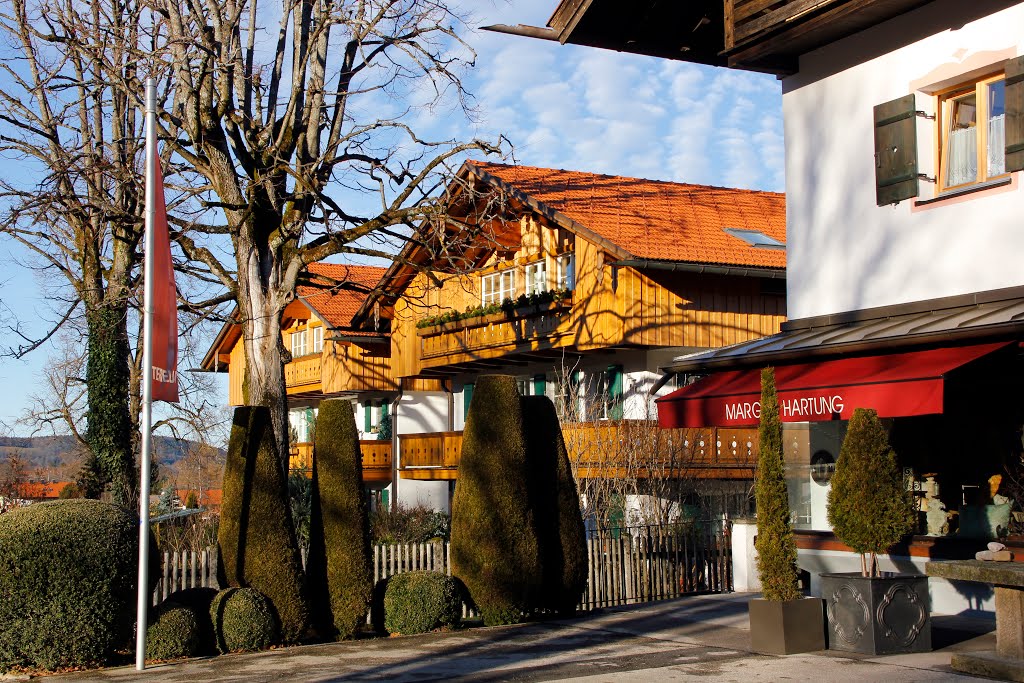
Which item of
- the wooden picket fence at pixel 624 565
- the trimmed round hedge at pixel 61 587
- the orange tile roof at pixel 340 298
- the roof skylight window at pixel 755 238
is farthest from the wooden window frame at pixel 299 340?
the trimmed round hedge at pixel 61 587

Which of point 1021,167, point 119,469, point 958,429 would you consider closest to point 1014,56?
point 1021,167

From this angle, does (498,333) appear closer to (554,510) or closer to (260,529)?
(554,510)

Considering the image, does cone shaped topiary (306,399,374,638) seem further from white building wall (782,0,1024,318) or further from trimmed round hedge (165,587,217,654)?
white building wall (782,0,1024,318)

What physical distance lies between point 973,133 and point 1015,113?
89 centimetres

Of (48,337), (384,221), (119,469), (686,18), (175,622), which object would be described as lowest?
(175,622)

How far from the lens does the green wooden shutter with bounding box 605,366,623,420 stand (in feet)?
95.6

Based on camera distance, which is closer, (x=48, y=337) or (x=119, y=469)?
(x=48, y=337)

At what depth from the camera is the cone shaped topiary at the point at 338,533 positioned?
14.7 m

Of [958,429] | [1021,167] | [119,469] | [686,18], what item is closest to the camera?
[1021,167]

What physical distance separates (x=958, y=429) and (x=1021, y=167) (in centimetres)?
358

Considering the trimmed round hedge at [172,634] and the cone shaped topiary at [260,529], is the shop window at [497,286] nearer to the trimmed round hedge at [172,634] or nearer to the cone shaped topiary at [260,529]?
the cone shaped topiary at [260,529]

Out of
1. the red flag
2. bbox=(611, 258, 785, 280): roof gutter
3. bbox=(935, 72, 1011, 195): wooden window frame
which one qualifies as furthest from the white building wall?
bbox=(611, 258, 785, 280): roof gutter

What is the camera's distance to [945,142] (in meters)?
13.6

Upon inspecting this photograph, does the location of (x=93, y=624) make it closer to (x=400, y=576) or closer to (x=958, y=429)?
(x=400, y=576)
